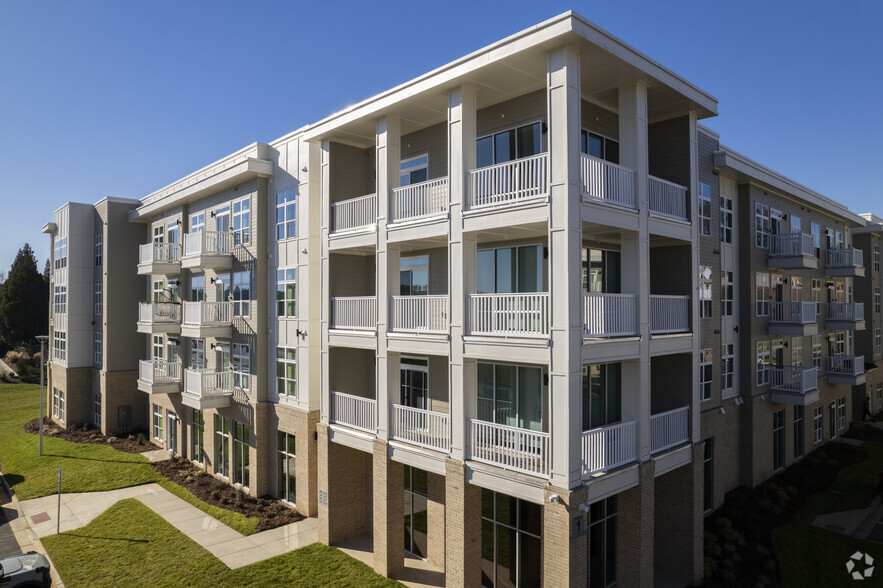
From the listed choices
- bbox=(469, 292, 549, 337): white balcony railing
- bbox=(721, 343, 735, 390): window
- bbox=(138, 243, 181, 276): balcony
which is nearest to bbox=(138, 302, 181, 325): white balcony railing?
bbox=(138, 243, 181, 276): balcony

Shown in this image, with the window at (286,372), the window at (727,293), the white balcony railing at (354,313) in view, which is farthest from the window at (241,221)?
the window at (727,293)

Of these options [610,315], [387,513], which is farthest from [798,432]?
[387,513]

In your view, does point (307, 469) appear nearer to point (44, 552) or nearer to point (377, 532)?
point (377, 532)

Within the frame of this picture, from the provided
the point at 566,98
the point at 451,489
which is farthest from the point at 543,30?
the point at 451,489

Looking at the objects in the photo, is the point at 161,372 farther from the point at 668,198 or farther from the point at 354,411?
the point at 668,198

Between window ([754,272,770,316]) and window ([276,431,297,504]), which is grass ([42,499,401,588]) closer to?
window ([276,431,297,504])

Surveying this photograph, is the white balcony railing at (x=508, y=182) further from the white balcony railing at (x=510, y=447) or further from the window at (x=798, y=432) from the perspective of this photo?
the window at (x=798, y=432)

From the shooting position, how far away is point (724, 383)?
1925 centimetres

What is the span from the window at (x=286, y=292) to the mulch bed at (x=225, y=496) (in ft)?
22.2

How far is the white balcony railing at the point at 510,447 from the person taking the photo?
10938 millimetres

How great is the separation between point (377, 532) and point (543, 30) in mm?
12873

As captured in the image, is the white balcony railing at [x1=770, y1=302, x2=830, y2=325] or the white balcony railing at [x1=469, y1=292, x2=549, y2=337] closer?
the white balcony railing at [x1=469, y1=292, x2=549, y2=337]

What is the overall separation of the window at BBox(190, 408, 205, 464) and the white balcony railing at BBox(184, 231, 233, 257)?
24.1 feet

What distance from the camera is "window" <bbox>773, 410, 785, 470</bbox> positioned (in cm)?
2180
